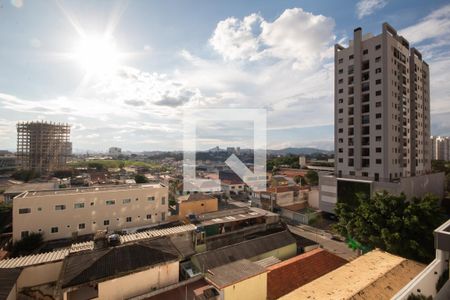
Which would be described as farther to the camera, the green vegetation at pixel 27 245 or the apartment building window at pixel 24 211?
the apartment building window at pixel 24 211

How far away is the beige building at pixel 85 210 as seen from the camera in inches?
600

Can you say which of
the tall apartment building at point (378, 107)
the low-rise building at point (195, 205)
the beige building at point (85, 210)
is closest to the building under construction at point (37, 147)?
the beige building at point (85, 210)

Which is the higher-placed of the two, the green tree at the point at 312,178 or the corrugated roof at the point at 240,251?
the green tree at the point at 312,178

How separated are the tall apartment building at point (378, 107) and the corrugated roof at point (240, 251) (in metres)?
13.3

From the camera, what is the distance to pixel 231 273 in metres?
9.28

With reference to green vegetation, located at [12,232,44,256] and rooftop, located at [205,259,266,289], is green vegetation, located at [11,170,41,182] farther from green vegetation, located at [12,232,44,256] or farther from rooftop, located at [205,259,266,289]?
rooftop, located at [205,259,266,289]

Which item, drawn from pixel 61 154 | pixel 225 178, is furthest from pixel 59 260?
pixel 61 154

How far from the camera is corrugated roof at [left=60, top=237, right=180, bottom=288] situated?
28.6 ft

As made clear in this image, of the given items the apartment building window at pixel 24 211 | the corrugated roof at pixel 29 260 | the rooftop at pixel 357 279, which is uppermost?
the apartment building window at pixel 24 211

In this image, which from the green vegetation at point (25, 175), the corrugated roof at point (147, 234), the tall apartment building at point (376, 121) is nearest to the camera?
the corrugated roof at point (147, 234)

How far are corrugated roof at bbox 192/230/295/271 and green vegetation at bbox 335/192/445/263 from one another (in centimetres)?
451

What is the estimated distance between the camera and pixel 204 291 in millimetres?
8680

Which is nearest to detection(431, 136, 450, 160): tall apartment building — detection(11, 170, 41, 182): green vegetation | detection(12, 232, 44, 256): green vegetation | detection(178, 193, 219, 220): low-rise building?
detection(178, 193, 219, 220): low-rise building

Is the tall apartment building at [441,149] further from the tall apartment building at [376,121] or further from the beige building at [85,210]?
the beige building at [85,210]
